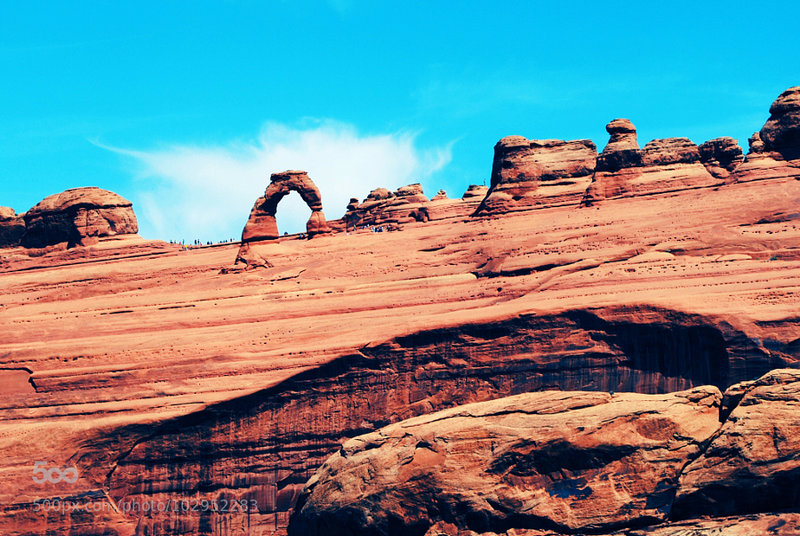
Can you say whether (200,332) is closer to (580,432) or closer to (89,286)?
(89,286)

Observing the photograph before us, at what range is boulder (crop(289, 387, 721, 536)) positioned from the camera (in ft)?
82.6

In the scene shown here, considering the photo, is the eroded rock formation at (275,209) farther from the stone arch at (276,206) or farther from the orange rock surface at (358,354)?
Answer: the orange rock surface at (358,354)

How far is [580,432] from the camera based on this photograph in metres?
26.4

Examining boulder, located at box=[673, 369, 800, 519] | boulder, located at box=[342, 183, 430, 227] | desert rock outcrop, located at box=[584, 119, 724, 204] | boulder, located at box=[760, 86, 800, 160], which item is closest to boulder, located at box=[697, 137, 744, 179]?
desert rock outcrop, located at box=[584, 119, 724, 204]

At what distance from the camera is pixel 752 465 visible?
77.3 feet

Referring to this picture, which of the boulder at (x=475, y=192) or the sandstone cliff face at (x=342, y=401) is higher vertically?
the boulder at (x=475, y=192)

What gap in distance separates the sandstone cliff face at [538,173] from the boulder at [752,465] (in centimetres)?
2758

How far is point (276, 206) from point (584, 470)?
114ft

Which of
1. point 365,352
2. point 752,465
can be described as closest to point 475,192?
point 365,352

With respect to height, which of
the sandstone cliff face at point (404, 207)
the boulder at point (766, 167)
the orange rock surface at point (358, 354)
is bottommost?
the orange rock surface at point (358, 354)

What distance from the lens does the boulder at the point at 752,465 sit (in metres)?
23.1

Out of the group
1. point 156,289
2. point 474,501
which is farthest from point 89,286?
point 474,501

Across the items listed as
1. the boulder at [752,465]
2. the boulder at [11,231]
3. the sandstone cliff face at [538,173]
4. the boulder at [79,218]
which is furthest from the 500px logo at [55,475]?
the boulder at [11,231]

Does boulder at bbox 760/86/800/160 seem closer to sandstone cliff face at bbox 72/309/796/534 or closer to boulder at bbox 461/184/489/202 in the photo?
sandstone cliff face at bbox 72/309/796/534
